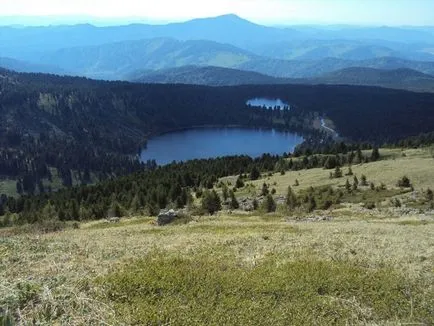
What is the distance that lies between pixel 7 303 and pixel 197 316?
6.04 metres

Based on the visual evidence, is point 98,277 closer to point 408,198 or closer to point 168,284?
point 168,284

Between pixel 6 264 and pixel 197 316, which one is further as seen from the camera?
pixel 6 264

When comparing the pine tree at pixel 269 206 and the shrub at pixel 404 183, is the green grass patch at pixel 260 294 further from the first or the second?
the shrub at pixel 404 183

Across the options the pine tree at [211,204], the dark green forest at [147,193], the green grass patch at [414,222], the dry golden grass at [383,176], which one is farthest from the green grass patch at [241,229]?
the dry golden grass at [383,176]

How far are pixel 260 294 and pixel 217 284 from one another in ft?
5.74

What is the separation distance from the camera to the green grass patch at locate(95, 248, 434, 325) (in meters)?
15.3

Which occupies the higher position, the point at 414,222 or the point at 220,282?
the point at 220,282

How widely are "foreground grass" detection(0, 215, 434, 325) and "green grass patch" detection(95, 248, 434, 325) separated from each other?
37 millimetres

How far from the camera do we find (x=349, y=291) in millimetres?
17344

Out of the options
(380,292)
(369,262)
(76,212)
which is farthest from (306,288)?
(76,212)

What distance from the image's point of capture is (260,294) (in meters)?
16.9

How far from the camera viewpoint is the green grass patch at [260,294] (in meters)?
15.3

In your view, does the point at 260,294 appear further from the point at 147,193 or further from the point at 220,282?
the point at 147,193

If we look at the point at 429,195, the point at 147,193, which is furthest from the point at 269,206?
the point at 147,193
